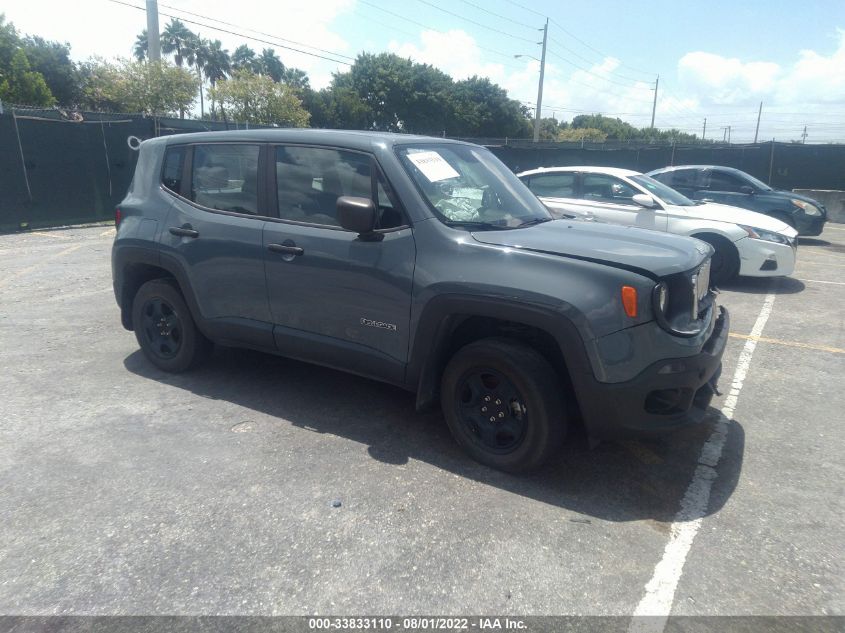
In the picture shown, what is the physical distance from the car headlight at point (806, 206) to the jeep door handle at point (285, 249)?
39.5 ft

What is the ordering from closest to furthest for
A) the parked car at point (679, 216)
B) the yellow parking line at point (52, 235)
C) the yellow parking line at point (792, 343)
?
the yellow parking line at point (792, 343), the parked car at point (679, 216), the yellow parking line at point (52, 235)

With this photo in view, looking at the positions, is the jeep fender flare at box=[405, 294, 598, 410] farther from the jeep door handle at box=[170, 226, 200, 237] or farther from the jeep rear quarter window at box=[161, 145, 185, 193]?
the jeep rear quarter window at box=[161, 145, 185, 193]

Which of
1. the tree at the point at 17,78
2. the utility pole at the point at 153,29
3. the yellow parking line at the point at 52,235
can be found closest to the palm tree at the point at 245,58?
the tree at the point at 17,78

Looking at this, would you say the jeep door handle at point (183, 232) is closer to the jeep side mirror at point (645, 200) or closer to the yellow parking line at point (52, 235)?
the jeep side mirror at point (645, 200)

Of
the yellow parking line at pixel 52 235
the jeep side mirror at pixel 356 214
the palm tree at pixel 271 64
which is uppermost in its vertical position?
the palm tree at pixel 271 64

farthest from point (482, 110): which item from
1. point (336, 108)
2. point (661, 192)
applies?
point (661, 192)

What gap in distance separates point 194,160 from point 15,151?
1007 cm

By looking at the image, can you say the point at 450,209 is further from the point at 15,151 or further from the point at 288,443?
the point at 15,151

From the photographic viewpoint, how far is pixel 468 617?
8.00 feet

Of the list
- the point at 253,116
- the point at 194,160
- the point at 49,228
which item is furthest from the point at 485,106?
the point at 194,160

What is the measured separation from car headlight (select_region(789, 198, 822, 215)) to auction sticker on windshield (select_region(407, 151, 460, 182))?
1127 cm

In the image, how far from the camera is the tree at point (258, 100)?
129ft

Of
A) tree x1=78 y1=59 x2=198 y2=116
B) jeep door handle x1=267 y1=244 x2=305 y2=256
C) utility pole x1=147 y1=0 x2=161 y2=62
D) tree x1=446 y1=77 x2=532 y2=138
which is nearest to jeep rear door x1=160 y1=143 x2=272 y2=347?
jeep door handle x1=267 y1=244 x2=305 y2=256

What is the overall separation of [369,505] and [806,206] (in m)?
13.0
